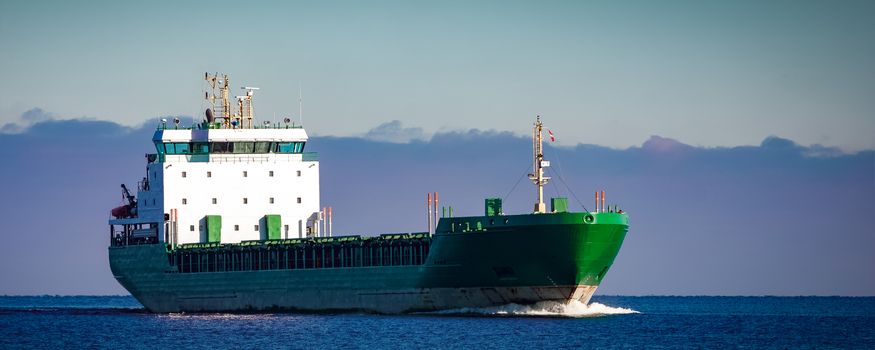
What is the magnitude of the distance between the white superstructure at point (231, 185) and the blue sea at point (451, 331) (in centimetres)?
578

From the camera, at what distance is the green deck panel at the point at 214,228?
8250 centimetres

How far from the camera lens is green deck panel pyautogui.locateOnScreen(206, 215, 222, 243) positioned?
82.5 meters

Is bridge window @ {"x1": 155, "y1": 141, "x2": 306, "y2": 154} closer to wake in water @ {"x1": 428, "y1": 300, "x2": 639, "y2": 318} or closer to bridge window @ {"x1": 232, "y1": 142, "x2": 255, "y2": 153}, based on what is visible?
bridge window @ {"x1": 232, "y1": 142, "x2": 255, "y2": 153}

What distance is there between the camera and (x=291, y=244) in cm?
7769

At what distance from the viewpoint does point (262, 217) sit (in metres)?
83.4

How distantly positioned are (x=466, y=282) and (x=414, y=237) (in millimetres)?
3900

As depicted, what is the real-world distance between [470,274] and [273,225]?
17092mm

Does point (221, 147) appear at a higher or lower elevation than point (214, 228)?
higher

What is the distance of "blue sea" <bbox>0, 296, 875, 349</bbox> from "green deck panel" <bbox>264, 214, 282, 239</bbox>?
594cm

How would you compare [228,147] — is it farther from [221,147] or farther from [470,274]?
[470,274]

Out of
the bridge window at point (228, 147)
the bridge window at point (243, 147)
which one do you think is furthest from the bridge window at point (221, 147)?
the bridge window at point (243, 147)

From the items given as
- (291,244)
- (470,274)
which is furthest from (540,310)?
(291,244)

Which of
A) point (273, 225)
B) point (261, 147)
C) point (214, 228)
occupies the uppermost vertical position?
point (261, 147)

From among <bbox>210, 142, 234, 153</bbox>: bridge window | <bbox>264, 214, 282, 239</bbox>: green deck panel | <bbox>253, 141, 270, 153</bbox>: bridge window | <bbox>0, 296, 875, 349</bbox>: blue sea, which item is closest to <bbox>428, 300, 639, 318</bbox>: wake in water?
<bbox>0, 296, 875, 349</bbox>: blue sea
